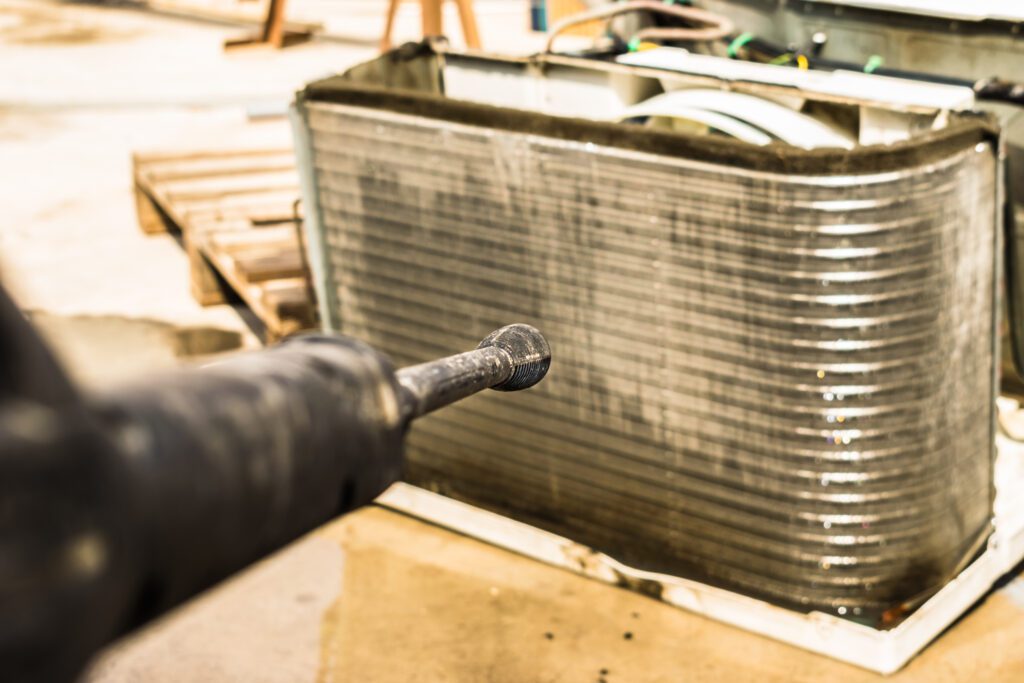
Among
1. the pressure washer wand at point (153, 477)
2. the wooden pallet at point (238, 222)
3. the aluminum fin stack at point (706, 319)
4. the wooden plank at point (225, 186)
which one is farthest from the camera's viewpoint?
the wooden plank at point (225, 186)

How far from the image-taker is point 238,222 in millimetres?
4836

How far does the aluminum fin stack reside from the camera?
248 cm

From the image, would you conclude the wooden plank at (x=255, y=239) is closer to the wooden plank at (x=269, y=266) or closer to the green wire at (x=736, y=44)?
the wooden plank at (x=269, y=266)

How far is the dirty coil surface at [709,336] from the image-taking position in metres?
2.49

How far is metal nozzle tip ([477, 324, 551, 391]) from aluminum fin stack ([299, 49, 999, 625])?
5.34ft

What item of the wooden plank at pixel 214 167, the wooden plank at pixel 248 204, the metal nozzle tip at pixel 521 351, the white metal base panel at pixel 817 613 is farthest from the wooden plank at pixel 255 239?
the metal nozzle tip at pixel 521 351

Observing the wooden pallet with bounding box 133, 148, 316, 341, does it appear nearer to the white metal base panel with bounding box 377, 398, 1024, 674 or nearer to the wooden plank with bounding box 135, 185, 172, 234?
the wooden plank with bounding box 135, 185, 172, 234

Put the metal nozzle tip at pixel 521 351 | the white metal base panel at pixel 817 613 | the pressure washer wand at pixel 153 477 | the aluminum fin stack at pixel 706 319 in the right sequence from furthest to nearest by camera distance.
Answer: the white metal base panel at pixel 817 613
the aluminum fin stack at pixel 706 319
the metal nozzle tip at pixel 521 351
the pressure washer wand at pixel 153 477

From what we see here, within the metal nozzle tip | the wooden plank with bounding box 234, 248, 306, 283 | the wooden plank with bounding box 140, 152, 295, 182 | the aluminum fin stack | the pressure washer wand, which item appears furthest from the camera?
the wooden plank with bounding box 140, 152, 295, 182

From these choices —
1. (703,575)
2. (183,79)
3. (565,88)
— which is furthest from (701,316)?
(183,79)

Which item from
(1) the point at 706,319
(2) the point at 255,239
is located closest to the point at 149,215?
(2) the point at 255,239

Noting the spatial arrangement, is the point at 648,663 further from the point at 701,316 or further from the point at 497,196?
the point at 497,196

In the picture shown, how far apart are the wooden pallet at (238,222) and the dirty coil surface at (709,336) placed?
86 centimetres

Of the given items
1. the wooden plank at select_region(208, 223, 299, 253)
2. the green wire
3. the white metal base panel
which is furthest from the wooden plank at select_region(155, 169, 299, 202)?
the white metal base panel
